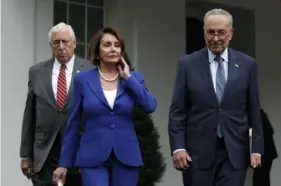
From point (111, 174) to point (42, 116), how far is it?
1.08m

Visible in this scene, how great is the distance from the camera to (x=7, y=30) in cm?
826

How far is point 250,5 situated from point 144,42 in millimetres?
2585

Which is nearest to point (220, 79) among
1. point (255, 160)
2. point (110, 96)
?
point (255, 160)

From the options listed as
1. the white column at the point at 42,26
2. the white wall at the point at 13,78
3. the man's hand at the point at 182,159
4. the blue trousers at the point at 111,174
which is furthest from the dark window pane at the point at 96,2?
the blue trousers at the point at 111,174

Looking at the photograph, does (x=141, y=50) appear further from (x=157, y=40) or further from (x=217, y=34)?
(x=217, y=34)

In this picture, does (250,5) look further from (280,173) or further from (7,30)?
(7,30)

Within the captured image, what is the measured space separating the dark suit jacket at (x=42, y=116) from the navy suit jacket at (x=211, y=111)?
977 millimetres

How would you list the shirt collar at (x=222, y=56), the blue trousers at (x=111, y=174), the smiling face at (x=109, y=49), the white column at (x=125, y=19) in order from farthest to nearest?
the white column at (x=125, y=19) < the shirt collar at (x=222, y=56) < the smiling face at (x=109, y=49) < the blue trousers at (x=111, y=174)

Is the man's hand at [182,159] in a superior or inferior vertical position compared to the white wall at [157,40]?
inferior

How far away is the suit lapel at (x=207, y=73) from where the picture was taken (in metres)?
5.12

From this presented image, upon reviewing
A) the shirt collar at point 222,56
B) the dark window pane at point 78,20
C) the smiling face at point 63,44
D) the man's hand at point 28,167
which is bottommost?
the man's hand at point 28,167

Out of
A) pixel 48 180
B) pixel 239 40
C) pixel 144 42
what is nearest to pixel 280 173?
pixel 239 40

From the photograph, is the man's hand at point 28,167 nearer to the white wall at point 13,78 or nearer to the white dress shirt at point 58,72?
the white dress shirt at point 58,72

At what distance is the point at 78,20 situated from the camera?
368 inches
